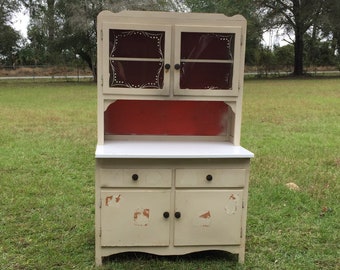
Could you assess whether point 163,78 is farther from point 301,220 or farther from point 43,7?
point 43,7

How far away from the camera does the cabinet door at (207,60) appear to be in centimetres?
323

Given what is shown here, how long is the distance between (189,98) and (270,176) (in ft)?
7.84

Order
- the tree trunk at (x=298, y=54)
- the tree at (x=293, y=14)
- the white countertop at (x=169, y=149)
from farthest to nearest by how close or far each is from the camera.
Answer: the tree trunk at (x=298, y=54) < the tree at (x=293, y=14) < the white countertop at (x=169, y=149)

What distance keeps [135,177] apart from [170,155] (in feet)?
0.97

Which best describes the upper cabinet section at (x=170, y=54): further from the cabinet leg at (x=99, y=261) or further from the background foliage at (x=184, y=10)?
the background foliage at (x=184, y=10)

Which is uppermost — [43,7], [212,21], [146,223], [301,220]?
[43,7]

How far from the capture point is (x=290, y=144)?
7.07 meters

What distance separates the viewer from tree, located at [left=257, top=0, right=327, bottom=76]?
28.0 meters

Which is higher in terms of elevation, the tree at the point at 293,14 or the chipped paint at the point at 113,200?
the tree at the point at 293,14

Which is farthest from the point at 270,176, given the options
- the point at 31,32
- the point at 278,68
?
the point at 31,32

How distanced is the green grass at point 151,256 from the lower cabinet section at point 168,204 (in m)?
0.19

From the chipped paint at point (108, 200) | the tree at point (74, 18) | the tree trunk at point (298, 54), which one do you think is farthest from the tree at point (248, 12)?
the chipped paint at point (108, 200)

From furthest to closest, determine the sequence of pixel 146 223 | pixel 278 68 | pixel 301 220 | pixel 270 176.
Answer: pixel 278 68, pixel 270 176, pixel 301 220, pixel 146 223

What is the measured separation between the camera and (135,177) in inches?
119
